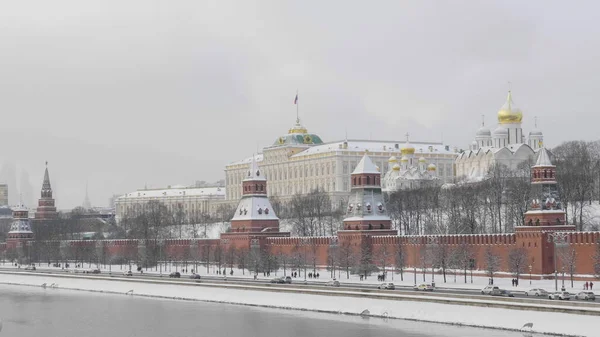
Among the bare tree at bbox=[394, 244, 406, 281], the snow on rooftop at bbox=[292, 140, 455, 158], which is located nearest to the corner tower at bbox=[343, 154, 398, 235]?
the bare tree at bbox=[394, 244, 406, 281]

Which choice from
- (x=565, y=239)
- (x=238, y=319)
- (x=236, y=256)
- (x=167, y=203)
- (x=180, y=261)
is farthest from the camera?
(x=167, y=203)

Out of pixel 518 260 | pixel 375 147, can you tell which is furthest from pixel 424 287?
pixel 375 147

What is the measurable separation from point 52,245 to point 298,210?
24546mm

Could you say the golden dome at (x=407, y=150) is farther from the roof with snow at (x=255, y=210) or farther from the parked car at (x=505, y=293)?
the parked car at (x=505, y=293)

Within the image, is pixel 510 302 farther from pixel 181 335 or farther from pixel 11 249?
pixel 11 249

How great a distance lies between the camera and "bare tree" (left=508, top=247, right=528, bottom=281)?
6675cm

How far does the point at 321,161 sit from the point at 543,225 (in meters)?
77.4

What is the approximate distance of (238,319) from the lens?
5838 centimetres

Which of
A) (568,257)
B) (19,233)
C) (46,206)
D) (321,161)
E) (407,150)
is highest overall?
(407,150)

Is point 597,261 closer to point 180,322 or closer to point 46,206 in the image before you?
point 180,322

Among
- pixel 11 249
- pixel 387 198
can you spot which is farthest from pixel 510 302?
pixel 11 249

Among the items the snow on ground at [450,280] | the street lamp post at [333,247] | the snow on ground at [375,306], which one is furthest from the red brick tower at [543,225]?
the street lamp post at [333,247]

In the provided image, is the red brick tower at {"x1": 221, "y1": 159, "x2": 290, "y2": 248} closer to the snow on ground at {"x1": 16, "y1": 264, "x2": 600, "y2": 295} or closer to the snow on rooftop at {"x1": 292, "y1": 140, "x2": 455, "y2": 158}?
the snow on ground at {"x1": 16, "y1": 264, "x2": 600, "y2": 295}

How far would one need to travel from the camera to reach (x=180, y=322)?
58.0 m
